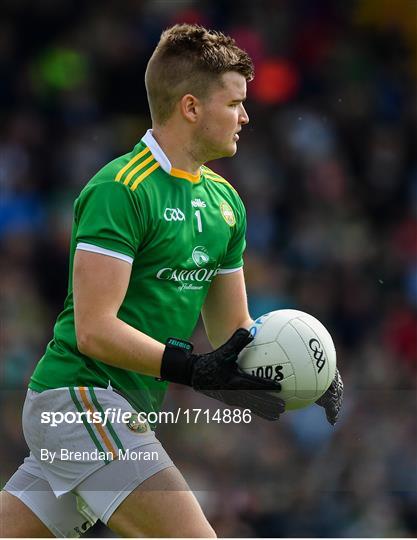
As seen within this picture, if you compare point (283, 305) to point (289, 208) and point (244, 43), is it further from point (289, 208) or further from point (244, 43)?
point (244, 43)

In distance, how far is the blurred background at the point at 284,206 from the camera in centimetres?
798

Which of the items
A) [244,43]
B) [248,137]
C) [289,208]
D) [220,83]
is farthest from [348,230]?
[220,83]

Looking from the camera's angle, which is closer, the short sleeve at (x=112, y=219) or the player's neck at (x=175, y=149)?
the short sleeve at (x=112, y=219)

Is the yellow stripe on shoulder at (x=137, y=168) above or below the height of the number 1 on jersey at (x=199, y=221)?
above

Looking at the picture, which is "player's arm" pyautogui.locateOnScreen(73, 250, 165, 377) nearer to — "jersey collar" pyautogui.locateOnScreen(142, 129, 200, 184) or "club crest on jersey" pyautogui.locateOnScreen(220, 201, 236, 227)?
"jersey collar" pyautogui.locateOnScreen(142, 129, 200, 184)

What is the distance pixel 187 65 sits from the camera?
4375 millimetres

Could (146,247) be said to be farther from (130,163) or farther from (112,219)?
(130,163)

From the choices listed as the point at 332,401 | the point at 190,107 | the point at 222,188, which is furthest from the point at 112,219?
the point at 332,401

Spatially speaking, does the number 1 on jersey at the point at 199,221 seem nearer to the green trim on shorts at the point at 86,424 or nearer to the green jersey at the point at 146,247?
the green jersey at the point at 146,247

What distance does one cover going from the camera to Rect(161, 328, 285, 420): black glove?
3.97 meters

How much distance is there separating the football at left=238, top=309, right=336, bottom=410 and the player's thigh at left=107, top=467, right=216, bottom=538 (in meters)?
0.49

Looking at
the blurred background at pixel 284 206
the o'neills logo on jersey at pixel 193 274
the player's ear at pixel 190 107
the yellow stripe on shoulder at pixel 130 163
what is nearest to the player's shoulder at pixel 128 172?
the yellow stripe on shoulder at pixel 130 163

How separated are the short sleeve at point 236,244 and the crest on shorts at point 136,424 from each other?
2.39ft

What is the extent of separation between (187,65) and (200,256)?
69cm
